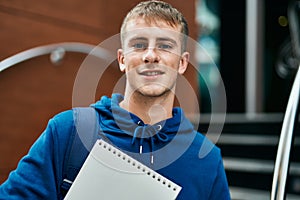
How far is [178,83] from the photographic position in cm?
86

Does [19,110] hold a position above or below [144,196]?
above

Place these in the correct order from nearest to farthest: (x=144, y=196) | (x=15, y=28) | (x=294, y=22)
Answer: (x=144, y=196) < (x=15, y=28) < (x=294, y=22)

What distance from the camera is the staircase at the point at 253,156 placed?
246 centimetres

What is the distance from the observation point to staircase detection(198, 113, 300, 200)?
2.46 m

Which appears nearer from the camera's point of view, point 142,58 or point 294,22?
point 142,58

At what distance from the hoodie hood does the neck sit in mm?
11

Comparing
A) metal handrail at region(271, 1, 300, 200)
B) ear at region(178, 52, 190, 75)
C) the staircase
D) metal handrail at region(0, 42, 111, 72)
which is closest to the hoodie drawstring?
ear at region(178, 52, 190, 75)

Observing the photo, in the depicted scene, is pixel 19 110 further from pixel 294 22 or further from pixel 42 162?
pixel 294 22

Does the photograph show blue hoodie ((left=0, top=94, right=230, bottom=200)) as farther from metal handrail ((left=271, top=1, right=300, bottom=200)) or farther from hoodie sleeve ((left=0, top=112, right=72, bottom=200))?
metal handrail ((left=271, top=1, right=300, bottom=200))

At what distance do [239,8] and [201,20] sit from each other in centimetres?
40

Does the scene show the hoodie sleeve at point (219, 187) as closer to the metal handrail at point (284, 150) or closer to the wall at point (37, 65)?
the metal handrail at point (284, 150)

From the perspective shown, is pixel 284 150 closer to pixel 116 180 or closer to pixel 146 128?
pixel 146 128

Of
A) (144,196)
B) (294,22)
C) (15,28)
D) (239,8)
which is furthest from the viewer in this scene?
(239,8)

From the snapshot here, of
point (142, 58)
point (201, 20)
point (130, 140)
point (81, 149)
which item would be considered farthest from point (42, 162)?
point (201, 20)
